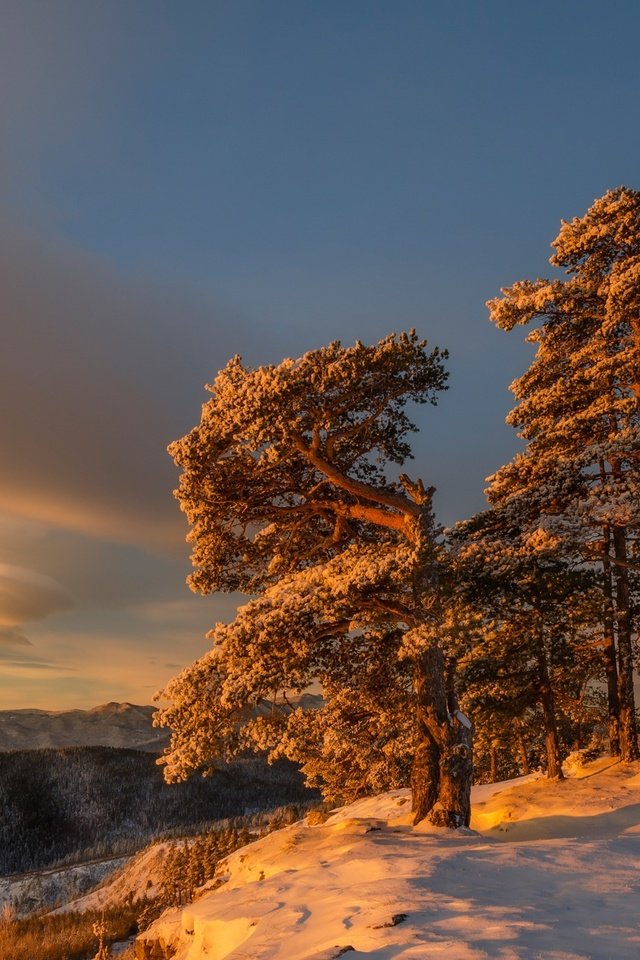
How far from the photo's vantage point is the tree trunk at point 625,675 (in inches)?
739

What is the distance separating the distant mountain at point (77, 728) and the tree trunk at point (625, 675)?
103548 millimetres

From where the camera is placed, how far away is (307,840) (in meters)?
13.0

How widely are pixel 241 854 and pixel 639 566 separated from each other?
39.1 ft

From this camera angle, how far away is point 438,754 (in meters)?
13.8

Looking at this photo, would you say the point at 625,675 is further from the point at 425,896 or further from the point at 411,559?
the point at 425,896

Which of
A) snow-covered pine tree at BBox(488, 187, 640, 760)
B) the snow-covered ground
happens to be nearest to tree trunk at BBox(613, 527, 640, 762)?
snow-covered pine tree at BBox(488, 187, 640, 760)

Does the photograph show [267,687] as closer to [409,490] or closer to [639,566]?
[409,490]

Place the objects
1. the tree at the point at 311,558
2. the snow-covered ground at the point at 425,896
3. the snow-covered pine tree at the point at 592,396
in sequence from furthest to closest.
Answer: the snow-covered pine tree at the point at 592,396 → the tree at the point at 311,558 → the snow-covered ground at the point at 425,896

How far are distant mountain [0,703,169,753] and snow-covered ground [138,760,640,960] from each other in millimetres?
106834

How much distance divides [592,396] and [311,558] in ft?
37.2

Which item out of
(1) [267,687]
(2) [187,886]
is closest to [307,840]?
(1) [267,687]

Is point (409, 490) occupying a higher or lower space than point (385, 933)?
higher

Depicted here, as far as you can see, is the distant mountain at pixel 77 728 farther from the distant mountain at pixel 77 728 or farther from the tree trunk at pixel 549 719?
the tree trunk at pixel 549 719

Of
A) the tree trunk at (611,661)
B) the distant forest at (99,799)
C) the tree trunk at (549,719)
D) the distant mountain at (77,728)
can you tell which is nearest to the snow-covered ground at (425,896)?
the tree trunk at (549,719)
